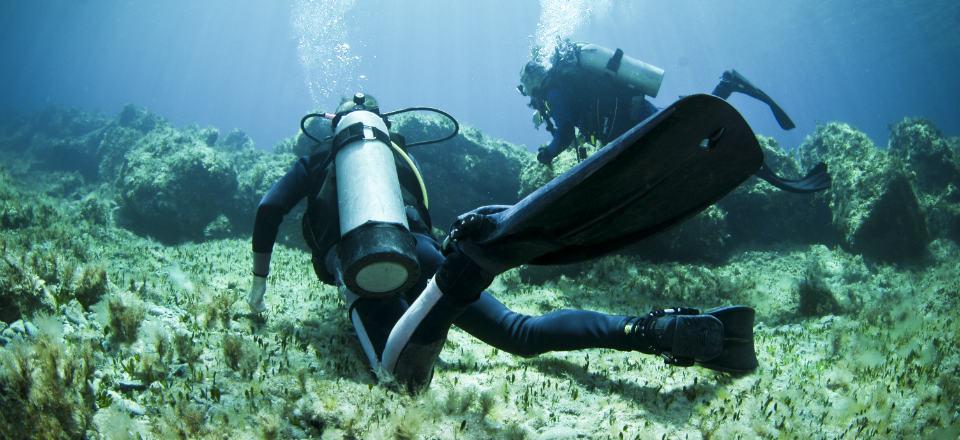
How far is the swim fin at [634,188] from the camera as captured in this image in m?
2.07

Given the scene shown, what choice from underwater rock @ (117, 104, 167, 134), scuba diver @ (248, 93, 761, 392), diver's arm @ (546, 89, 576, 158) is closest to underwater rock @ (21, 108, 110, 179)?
underwater rock @ (117, 104, 167, 134)

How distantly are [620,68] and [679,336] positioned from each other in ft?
19.5

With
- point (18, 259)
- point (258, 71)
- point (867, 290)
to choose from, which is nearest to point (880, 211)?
point (867, 290)

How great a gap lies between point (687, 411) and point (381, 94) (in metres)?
172

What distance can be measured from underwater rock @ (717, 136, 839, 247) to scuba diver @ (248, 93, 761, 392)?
24.4ft

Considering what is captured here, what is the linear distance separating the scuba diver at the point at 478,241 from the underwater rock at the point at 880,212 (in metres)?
7.95

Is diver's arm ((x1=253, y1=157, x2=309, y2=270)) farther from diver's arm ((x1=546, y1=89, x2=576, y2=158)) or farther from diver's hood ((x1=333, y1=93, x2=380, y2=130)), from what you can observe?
diver's arm ((x1=546, y1=89, x2=576, y2=158))

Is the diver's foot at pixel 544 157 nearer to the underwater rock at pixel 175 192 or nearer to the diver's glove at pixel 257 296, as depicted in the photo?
the diver's glove at pixel 257 296

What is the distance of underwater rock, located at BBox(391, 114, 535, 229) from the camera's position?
44.3ft

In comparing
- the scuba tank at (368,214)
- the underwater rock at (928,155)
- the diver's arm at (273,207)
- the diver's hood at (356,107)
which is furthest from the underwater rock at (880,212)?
the diver's arm at (273,207)

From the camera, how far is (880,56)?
73.1 m

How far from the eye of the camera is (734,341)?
3.65 metres

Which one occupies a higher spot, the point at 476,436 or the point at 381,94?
the point at 381,94

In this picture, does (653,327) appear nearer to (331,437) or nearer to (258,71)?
(331,437)
